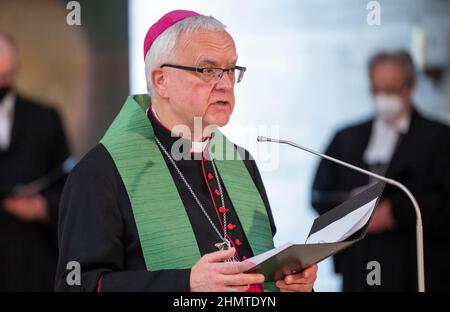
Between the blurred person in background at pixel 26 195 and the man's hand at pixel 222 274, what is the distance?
3.82 metres

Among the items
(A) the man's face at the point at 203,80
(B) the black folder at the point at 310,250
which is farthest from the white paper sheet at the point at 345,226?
(A) the man's face at the point at 203,80

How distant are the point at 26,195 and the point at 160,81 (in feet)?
11.6

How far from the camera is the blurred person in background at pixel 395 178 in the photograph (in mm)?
6559

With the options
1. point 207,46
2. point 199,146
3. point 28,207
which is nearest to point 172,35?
point 207,46

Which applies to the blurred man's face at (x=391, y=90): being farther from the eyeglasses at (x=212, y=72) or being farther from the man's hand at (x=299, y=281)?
the man's hand at (x=299, y=281)

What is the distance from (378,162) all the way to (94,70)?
7.60ft

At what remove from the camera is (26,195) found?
22.8 feet

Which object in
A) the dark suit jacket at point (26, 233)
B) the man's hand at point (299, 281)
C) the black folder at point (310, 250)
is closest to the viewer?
the black folder at point (310, 250)

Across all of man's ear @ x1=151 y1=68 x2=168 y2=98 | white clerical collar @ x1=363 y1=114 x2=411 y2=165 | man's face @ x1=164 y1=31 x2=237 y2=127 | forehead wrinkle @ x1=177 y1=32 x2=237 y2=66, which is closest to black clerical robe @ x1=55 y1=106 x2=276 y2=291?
man's ear @ x1=151 y1=68 x2=168 y2=98

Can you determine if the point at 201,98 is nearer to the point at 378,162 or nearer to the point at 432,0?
the point at 378,162

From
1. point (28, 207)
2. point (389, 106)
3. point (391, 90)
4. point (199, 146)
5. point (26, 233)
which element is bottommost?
point (26, 233)

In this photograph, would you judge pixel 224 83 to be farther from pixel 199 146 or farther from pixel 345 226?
pixel 345 226

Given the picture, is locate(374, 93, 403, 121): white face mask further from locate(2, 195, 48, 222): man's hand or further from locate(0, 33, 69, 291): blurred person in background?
locate(2, 195, 48, 222): man's hand

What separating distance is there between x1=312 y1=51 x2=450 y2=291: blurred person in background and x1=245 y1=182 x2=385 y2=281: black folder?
3016 mm
